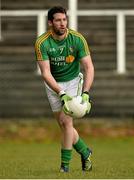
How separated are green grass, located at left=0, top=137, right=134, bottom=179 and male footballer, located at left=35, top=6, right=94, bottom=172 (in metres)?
0.62

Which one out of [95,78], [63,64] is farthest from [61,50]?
[95,78]

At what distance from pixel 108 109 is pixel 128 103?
19.1 inches

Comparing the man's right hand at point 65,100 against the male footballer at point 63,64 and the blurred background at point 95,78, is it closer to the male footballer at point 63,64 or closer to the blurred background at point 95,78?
the male footballer at point 63,64

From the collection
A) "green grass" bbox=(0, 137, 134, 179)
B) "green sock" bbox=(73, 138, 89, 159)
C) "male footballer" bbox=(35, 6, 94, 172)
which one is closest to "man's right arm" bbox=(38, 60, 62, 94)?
"male footballer" bbox=(35, 6, 94, 172)

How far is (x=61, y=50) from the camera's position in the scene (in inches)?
538

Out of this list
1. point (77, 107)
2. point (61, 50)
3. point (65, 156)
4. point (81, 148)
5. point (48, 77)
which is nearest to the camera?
point (77, 107)

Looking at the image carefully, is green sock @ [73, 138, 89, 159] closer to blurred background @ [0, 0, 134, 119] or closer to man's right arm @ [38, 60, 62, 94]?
man's right arm @ [38, 60, 62, 94]

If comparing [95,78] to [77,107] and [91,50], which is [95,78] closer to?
[91,50]

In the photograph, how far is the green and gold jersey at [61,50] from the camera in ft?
44.8

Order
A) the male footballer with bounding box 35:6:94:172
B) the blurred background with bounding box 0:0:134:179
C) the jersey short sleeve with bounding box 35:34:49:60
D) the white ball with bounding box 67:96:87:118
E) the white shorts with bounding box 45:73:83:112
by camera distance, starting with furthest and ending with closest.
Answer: the blurred background with bounding box 0:0:134:179
the white shorts with bounding box 45:73:83:112
the jersey short sleeve with bounding box 35:34:49:60
the male footballer with bounding box 35:6:94:172
the white ball with bounding box 67:96:87:118

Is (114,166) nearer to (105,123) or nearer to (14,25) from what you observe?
(105,123)

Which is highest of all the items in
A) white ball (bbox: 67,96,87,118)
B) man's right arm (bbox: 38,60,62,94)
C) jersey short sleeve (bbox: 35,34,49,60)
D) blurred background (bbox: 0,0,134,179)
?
jersey short sleeve (bbox: 35,34,49,60)

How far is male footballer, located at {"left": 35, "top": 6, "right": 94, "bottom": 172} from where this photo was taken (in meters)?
13.5

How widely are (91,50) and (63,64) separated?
11.8m
